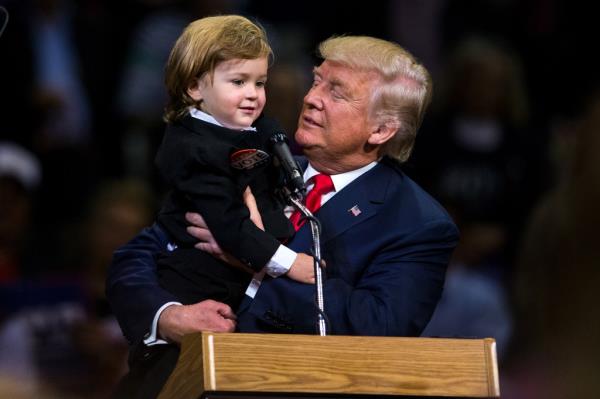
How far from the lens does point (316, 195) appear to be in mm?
3277

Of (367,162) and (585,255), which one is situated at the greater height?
(585,255)

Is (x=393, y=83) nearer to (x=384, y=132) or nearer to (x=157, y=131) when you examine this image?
(x=384, y=132)

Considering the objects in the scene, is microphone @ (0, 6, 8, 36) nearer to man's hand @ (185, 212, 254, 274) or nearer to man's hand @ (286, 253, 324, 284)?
man's hand @ (185, 212, 254, 274)

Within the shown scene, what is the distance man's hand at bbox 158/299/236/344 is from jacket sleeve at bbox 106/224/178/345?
5 cm

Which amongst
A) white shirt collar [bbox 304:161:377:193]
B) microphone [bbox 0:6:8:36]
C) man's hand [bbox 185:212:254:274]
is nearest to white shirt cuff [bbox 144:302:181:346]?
man's hand [bbox 185:212:254:274]

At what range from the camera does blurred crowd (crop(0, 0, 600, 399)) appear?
16.0 feet

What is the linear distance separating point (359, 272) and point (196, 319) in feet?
1.36

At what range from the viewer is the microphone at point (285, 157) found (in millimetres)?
2986

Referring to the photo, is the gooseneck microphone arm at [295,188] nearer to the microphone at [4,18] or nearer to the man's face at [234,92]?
the man's face at [234,92]

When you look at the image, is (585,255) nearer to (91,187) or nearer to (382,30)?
(91,187)

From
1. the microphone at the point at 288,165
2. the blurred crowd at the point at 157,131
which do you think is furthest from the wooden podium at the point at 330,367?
the blurred crowd at the point at 157,131

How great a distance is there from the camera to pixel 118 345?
15.3 feet

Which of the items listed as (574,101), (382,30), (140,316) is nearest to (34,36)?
(382,30)

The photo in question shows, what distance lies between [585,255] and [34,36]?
466 cm
